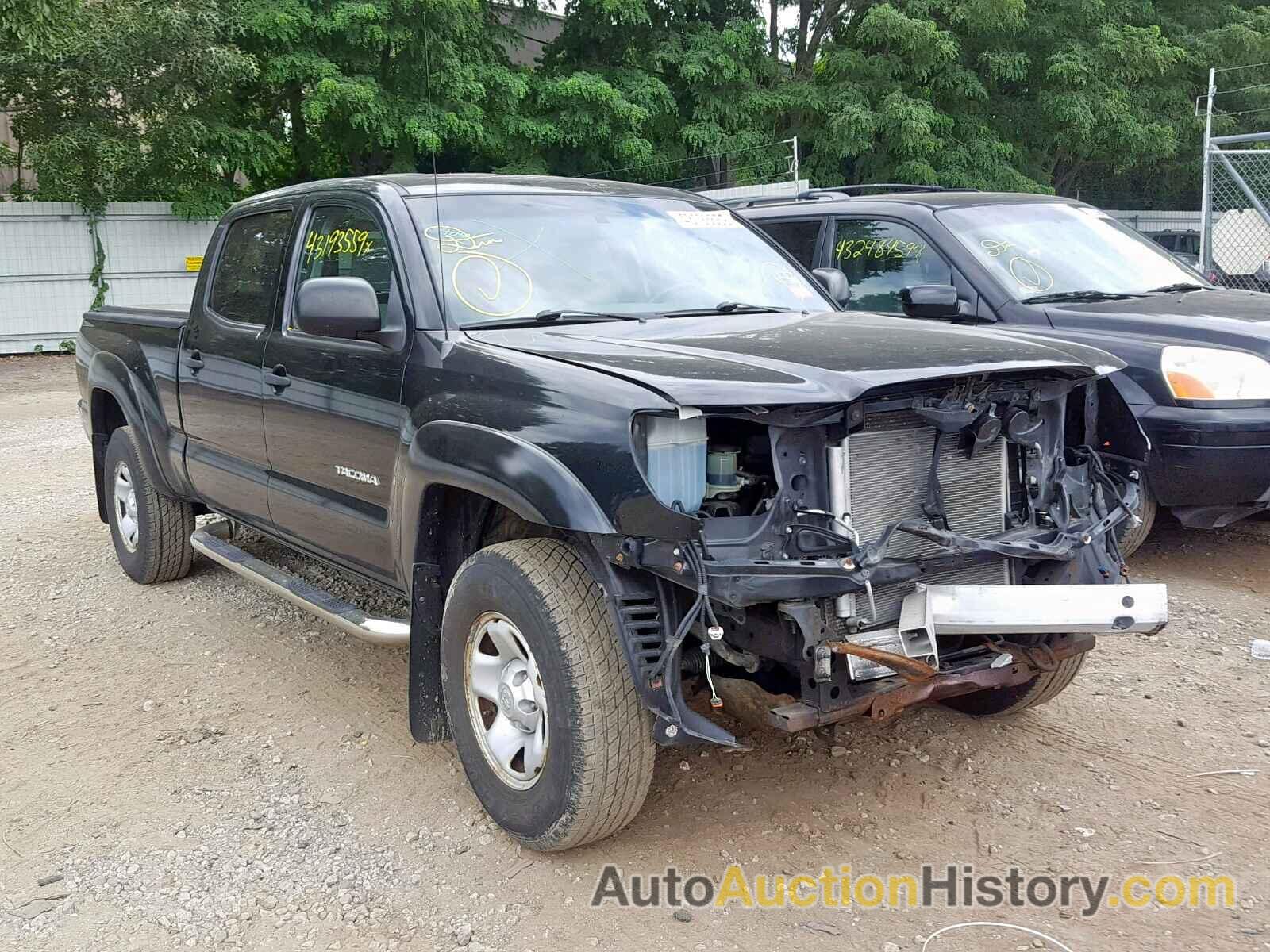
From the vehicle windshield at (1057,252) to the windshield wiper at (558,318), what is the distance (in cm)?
292

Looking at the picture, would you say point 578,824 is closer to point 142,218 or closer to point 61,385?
point 61,385

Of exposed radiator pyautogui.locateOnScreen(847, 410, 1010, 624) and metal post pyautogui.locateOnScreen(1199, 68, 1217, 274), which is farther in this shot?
metal post pyautogui.locateOnScreen(1199, 68, 1217, 274)

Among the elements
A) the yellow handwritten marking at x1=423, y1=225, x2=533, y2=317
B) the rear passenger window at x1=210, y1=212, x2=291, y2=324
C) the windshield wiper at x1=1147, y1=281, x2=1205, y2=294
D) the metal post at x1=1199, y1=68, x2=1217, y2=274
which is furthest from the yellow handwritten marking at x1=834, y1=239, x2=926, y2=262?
the metal post at x1=1199, y1=68, x2=1217, y2=274

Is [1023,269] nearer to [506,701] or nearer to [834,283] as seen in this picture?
[834,283]

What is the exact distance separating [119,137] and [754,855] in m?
17.1

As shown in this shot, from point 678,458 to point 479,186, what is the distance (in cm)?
186

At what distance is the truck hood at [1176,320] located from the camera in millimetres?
5605

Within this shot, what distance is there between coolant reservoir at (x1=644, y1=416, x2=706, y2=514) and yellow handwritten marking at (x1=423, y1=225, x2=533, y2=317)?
1.11 meters

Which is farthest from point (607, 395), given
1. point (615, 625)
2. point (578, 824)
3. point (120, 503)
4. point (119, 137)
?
point (119, 137)

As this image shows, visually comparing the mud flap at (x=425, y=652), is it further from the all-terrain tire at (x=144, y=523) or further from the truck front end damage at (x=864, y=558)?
the all-terrain tire at (x=144, y=523)

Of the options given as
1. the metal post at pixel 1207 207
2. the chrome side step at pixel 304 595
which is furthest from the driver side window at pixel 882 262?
the metal post at pixel 1207 207

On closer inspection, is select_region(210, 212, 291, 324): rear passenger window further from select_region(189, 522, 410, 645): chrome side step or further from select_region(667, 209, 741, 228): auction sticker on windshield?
select_region(667, 209, 741, 228): auction sticker on windshield

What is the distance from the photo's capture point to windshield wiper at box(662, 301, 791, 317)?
4.20 meters

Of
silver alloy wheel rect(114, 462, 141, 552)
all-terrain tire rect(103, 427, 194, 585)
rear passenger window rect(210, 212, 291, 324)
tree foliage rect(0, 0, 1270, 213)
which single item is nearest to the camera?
rear passenger window rect(210, 212, 291, 324)
